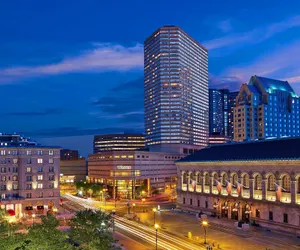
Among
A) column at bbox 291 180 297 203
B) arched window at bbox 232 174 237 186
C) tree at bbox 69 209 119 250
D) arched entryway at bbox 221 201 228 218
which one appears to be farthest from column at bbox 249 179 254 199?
tree at bbox 69 209 119 250

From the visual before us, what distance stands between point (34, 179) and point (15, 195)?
22.9ft

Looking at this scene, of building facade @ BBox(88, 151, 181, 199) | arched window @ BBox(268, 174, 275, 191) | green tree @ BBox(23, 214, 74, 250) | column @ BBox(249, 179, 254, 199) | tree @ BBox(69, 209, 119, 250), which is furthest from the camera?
building facade @ BBox(88, 151, 181, 199)

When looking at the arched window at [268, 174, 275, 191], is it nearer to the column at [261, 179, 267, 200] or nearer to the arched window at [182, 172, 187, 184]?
the column at [261, 179, 267, 200]

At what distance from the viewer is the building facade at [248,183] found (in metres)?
79.9

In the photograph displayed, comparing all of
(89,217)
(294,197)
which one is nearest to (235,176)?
(294,197)

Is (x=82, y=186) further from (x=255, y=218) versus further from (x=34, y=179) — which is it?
(x=255, y=218)

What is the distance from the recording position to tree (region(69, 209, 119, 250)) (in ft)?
161

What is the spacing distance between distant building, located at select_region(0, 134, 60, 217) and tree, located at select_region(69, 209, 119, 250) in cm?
6140

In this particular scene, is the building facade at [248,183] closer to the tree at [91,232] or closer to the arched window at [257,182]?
the arched window at [257,182]

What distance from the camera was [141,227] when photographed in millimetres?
87188

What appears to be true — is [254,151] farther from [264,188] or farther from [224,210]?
[224,210]

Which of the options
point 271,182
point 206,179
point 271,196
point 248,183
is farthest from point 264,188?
point 206,179

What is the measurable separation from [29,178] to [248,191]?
6413cm

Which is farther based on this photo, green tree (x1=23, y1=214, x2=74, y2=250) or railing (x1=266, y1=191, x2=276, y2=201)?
railing (x1=266, y1=191, x2=276, y2=201)
